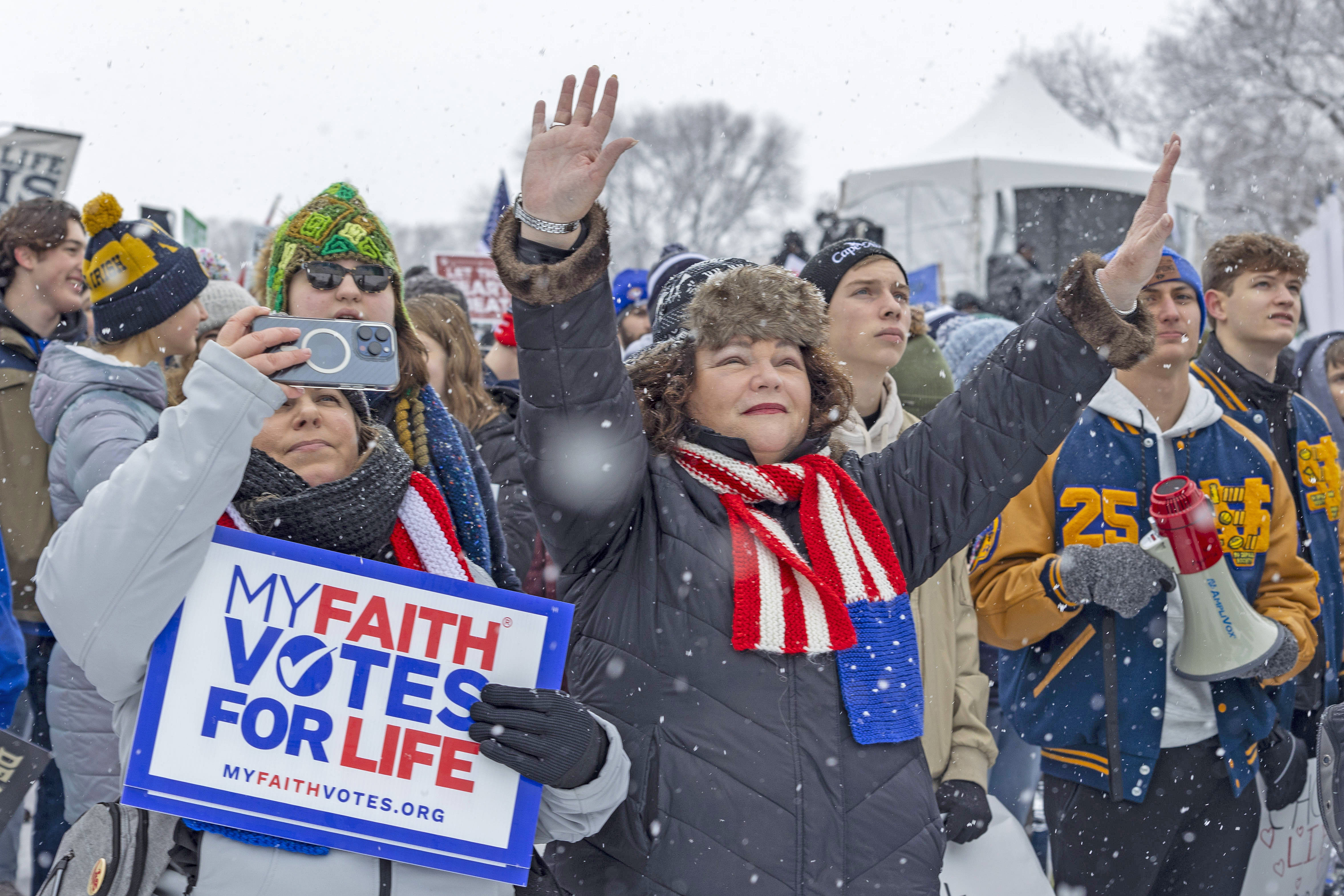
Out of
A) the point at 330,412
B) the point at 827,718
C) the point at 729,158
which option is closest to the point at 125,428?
the point at 330,412

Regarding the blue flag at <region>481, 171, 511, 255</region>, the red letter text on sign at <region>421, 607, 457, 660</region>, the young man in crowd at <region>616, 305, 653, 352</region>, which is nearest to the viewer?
the red letter text on sign at <region>421, 607, 457, 660</region>

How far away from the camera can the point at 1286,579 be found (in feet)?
11.2

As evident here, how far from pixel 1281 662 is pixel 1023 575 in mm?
733

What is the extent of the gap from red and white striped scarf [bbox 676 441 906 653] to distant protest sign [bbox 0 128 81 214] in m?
6.32

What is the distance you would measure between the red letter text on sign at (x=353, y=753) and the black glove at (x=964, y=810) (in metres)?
1.41

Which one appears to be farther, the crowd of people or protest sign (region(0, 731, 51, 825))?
protest sign (region(0, 731, 51, 825))

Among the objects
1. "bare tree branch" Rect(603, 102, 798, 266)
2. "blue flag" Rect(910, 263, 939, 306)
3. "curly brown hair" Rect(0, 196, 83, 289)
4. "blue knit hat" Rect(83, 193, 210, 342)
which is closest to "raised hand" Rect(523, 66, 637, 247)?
"blue knit hat" Rect(83, 193, 210, 342)

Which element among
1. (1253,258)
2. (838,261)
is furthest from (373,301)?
(1253,258)

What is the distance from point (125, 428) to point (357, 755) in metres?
1.68

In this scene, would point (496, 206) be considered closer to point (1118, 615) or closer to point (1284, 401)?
point (1284, 401)

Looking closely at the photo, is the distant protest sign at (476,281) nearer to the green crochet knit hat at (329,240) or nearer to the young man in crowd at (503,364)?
the young man in crowd at (503,364)

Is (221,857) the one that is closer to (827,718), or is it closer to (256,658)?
(256,658)

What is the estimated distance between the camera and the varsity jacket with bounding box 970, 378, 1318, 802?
316 cm

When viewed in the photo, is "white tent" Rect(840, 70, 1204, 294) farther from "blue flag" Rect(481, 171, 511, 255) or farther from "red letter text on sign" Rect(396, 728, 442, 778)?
"red letter text on sign" Rect(396, 728, 442, 778)
